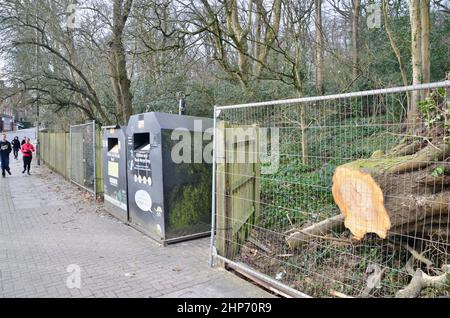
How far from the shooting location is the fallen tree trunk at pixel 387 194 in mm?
3385

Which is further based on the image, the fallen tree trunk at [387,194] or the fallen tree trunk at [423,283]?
the fallen tree trunk at [387,194]

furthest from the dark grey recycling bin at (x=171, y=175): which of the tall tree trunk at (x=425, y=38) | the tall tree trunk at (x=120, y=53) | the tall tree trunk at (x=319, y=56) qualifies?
the tall tree trunk at (x=319, y=56)

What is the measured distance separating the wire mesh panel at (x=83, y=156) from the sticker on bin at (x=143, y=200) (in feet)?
11.3

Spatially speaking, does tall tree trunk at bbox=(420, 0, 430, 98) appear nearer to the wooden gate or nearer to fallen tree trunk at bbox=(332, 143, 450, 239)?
fallen tree trunk at bbox=(332, 143, 450, 239)

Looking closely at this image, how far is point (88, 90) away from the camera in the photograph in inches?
505

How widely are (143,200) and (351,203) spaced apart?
11.1ft

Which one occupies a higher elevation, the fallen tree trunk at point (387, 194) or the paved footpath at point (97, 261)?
the fallen tree trunk at point (387, 194)

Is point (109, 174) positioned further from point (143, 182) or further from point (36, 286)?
point (36, 286)

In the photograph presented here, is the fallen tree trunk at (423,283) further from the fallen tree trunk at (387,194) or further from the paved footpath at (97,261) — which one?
the paved footpath at (97,261)

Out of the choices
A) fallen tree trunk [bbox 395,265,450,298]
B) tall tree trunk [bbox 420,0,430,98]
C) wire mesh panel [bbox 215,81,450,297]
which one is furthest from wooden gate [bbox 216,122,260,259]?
tall tree trunk [bbox 420,0,430,98]

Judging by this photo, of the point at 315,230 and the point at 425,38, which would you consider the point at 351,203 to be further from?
→ the point at 425,38

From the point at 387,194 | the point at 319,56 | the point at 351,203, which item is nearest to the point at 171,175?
the point at 351,203

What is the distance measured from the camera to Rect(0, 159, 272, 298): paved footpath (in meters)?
3.74

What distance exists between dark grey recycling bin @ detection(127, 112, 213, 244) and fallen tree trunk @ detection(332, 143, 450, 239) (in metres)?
2.44
